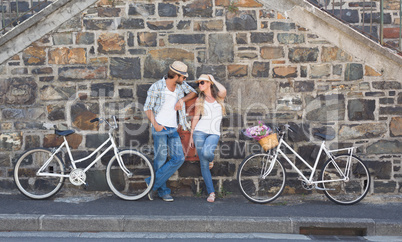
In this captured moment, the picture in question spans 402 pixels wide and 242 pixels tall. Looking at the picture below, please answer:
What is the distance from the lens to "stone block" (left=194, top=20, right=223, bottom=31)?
6590mm

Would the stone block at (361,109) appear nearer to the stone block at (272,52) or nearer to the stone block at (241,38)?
the stone block at (272,52)

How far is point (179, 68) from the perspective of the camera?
6.17 metres

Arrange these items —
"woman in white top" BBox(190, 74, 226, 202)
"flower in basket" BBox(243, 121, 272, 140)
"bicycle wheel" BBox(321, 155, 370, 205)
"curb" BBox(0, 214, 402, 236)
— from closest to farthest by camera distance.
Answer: "curb" BBox(0, 214, 402, 236)
"flower in basket" BBox(243, 121, 272, 140)
"woman in white top" BBox(190, 74, 226, 202)
"bicycle wheel" BBox(321, 155, 370, 205)

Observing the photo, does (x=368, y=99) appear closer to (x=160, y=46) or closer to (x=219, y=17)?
(x=219, y=17)

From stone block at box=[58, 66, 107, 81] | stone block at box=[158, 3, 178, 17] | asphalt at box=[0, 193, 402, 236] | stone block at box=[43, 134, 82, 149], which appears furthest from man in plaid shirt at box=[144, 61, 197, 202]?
stone block at box=[43, 134, 82, 149]

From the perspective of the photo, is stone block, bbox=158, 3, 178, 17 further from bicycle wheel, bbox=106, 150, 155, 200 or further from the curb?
the curb

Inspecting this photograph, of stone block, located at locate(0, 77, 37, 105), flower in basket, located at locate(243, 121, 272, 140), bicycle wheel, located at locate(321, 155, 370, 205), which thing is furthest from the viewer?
stone block, located at locate(0, 77, 37, 105)

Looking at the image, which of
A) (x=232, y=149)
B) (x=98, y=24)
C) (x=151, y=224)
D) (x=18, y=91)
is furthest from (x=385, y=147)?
(x=18, y=91)

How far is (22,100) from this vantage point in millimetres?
6648

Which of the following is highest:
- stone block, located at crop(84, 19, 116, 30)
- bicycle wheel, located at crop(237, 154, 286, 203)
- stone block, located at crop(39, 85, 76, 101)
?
stone block, located at crop(84, 19, 116, 30)

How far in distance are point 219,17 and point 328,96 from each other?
2.13 metres

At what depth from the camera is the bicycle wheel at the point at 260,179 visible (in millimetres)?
6324

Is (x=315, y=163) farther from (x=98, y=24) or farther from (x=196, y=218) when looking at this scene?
(x=98, y=24)

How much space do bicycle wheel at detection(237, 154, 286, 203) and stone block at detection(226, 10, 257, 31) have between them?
6.65ft
